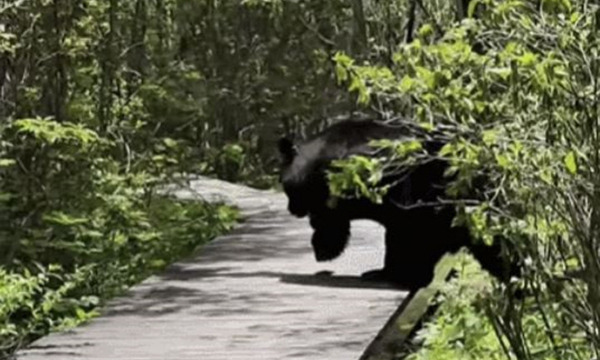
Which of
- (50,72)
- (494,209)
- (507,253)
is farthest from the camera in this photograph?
(50,72)

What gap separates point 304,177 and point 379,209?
0.58 metres

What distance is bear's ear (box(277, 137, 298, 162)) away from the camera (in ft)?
30.5

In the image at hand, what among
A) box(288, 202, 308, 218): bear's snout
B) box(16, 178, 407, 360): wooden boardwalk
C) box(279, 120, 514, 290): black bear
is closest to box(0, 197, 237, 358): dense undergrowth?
box(16, 178, 407, 360): wooden boardwalk

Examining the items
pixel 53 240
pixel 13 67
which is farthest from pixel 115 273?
pixel 13 67

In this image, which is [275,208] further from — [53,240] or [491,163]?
[491,163]

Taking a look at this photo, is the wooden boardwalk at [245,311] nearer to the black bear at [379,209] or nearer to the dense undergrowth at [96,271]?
the black bear at [379,209]

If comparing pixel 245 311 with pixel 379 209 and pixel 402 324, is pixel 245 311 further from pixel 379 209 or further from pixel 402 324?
pixel 379 209

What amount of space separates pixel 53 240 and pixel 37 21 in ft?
6.03

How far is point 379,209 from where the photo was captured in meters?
8.86

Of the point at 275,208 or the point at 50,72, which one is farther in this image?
the point at 275,208

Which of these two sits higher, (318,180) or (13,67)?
(13,67)

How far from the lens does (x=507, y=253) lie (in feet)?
17.4

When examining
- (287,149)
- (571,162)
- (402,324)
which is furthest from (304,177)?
(571,162)

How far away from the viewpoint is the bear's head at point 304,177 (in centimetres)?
909
